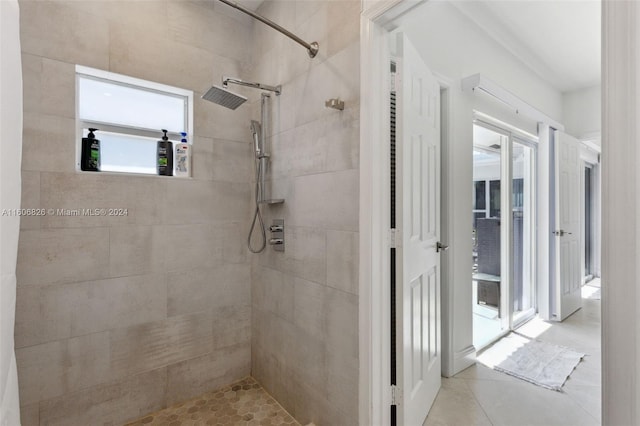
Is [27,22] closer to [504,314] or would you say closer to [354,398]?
[354,398]

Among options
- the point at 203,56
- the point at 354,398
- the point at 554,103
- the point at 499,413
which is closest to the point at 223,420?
the point at 354,398

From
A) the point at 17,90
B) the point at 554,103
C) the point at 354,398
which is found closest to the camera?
the point at 17,90

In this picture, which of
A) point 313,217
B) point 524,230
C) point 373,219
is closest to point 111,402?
point 313,217

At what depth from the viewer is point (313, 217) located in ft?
5.57

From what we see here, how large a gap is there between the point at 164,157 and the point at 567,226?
4.03 metres

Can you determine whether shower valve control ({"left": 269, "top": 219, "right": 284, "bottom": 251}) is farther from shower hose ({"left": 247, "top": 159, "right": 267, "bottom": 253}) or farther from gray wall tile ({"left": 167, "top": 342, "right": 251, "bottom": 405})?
gray wall tile ({"left": 167, "top": 342, "right": 251, "bottom": 405})

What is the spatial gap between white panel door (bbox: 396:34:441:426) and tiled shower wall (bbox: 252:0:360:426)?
213 millimetres

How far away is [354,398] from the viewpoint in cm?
145

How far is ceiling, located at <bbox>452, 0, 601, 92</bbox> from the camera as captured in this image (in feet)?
7.57

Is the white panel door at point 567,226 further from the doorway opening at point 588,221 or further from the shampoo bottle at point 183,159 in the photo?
the shampoo bottle at point 183,159

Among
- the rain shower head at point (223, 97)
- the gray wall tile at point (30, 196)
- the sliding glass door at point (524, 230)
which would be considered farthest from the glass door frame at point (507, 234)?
the gray wall tile at point (30, 196)

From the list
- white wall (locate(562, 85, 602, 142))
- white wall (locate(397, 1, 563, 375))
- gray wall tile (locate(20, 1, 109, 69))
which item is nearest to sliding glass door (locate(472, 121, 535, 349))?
white wall (locate(397, 1, 563, 375))

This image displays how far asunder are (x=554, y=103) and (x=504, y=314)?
99.1 inches

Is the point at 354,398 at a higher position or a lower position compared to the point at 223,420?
higher
